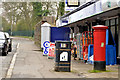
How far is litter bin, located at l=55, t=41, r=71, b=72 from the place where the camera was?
12.2 m

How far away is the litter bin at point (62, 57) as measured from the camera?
1224 centimetres

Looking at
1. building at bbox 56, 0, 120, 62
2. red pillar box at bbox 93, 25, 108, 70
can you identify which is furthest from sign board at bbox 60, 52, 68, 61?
building at bbox 56, 0, 120, 62

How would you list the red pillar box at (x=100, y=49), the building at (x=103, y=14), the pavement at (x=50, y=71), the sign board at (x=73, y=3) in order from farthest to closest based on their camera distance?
the sign board at (x=73, y=3), the red pillar box at (x=100, y=49), the building at (x=103, y=14), the pavement at (x=50, y=71)

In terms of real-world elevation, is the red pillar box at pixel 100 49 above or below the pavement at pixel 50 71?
above

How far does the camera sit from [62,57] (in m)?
12.2

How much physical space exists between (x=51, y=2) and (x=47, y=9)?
110 inches

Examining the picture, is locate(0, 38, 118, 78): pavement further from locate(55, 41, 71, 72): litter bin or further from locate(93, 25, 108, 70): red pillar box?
locate(93, 25, 108, 70): red pillar box

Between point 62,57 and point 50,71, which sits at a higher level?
point 62,57

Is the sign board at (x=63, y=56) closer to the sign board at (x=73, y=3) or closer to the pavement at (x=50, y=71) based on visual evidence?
the pavement at (x=50, y=71)

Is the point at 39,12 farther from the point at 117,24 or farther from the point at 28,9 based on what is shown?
the point at 117,24

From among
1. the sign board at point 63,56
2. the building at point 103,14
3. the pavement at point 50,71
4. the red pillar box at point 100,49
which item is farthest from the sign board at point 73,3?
the sign board at point 63,56

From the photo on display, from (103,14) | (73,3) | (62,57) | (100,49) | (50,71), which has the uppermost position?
(73,3)

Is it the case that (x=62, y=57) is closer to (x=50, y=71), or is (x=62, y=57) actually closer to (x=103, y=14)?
(x=50, y=71)

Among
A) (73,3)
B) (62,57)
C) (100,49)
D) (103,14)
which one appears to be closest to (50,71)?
(62,57)
